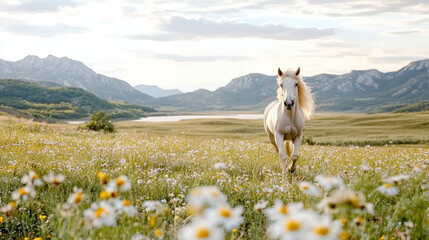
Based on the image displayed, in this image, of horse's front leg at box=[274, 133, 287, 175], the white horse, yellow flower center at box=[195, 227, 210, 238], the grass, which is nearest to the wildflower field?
yellow flower center at box=[195, 227, 210, 238]

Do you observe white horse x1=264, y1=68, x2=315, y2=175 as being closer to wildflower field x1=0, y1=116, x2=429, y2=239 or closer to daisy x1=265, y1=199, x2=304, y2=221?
wildflower field x1=0, y1=116, x2=429, y2=239

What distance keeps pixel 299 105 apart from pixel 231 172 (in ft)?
12.4

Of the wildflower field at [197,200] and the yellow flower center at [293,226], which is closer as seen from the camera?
the yellow flower center at [293,226]

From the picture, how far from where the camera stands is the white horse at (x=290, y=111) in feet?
35.3

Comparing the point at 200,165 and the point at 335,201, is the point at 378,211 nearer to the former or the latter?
the point at 335,201

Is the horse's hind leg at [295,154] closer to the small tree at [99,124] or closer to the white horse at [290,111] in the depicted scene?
the white horse at [290,111]

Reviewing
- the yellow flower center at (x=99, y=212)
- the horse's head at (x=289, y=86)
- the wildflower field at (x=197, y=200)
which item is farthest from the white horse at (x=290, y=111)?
the yellow flower center at (x=99, y=212)

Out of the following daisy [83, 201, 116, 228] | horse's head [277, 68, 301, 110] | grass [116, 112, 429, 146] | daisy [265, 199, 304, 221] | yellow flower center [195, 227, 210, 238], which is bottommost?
grass [116, 112, 429, 146]

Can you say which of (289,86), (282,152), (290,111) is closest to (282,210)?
(289,86)

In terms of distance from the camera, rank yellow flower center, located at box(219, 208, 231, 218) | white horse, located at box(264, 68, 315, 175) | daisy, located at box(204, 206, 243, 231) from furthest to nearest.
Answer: white horse, located at box(264, 68, 315, 175), yellow flower center, located at box(219, 208, 231, 218), daisy, located at box(204, 206, 243, 231)

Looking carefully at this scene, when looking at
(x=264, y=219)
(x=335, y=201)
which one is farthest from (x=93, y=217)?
(x=264, y=219)

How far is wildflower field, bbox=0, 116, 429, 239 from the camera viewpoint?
2742 mm

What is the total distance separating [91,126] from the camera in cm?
3906

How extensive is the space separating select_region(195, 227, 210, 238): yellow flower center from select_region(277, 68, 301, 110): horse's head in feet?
28.0
